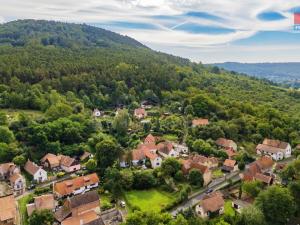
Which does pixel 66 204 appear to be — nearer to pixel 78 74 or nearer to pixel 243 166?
pixel 243 166

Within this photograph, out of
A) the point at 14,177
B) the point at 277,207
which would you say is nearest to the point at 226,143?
the point at 277,207

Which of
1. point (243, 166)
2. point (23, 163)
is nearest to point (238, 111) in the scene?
point (243, 166)

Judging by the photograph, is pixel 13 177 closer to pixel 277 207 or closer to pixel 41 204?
pixel 41 204

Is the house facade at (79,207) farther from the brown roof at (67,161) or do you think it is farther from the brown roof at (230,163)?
the brown roof at (230,163)

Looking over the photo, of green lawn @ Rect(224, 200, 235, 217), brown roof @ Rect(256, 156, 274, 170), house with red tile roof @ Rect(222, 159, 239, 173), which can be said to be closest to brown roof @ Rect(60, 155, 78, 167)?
green lawn @ Rect(224, 200, 235, 217)

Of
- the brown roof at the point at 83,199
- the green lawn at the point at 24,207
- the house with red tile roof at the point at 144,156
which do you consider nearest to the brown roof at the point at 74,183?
the green lawn at the point at 24,207
